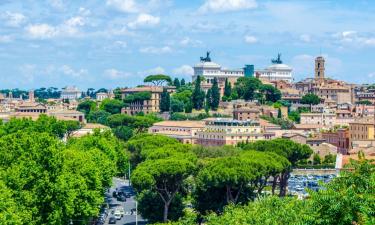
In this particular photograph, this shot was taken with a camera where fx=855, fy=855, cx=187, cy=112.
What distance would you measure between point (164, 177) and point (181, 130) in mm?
55711

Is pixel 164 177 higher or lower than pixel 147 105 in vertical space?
lower

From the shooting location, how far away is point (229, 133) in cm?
9544

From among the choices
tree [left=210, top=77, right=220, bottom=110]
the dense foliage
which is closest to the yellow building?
tree [left=210, top=77, right=220, bottom=110]

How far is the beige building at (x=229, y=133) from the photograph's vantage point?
9544 centimetres

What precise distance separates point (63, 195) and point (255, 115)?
79707 mm

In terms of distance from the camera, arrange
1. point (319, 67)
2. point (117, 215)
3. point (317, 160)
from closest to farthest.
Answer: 1. point (117, 215)
2. point (317, 160)
3. point (319, 67)

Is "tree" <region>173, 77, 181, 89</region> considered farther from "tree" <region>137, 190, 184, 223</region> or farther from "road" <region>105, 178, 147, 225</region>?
"tree" <region>137, 190, 184, 223</region>

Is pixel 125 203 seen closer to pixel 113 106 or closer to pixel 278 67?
pixel 113 106

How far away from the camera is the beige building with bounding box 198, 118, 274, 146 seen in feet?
313

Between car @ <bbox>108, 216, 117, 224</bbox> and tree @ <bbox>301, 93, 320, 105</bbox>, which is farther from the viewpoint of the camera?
tree @ <bbox>301, 93, 320, 105</bbox>

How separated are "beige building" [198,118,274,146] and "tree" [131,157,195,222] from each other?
4485 centimetres

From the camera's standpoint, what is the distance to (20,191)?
1346 inches

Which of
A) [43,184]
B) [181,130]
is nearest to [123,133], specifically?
[181,130]

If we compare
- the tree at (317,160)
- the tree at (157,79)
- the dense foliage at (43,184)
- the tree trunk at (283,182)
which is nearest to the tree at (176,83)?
the tree at (157,79)
